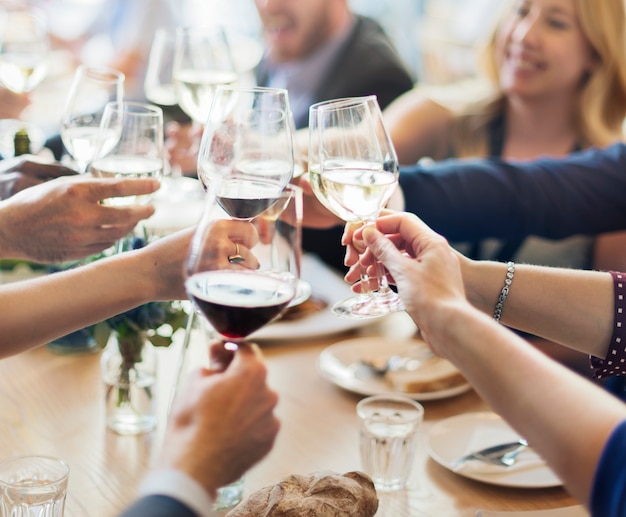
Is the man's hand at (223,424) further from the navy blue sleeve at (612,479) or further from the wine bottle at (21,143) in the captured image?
the wine bottle at (21,143)

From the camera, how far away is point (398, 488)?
1.06 m

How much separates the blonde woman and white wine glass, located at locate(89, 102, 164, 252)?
112 centimetres

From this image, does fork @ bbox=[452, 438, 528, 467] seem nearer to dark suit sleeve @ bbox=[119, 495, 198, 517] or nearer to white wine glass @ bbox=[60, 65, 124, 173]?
dark suit sleeve @ bbox=[119, 495, 198, 517]

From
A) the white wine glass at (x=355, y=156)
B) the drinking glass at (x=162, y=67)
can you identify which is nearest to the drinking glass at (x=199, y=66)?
the drinking glass at (x=162, y=67)

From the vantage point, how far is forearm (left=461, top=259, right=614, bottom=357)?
1.10 meters

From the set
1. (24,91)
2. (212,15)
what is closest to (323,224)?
(24,91)

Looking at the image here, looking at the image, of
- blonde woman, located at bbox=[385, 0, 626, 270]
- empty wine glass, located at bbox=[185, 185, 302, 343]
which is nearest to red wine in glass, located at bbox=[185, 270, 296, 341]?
empty wine glass, located at bbox=[185, 185, 302, 343]

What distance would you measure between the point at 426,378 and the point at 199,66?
36.3 inches

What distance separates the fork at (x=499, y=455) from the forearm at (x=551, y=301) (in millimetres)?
157

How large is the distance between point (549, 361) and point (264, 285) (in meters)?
0.26

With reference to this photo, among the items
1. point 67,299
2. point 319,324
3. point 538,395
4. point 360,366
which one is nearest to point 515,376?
point 538,395

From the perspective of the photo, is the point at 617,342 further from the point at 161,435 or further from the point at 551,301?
the point at 161,435

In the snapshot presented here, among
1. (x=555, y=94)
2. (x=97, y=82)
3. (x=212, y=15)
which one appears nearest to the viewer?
(x=97, y=82)

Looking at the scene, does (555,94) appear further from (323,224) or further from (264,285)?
(264,285)
